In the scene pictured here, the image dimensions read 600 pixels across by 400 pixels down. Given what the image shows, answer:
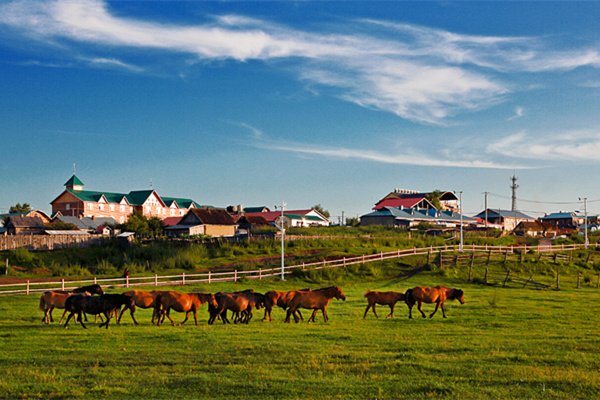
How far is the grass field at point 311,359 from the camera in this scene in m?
12.2

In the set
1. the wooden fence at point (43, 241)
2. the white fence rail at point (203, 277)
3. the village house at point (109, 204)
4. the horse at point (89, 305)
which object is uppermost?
the village house at point (109, 204)

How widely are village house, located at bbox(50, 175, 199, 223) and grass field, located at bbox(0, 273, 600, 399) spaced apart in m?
99.1

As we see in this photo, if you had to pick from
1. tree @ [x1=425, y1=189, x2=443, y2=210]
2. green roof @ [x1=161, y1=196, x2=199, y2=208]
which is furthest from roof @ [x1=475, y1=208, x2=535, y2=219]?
green roof @ [x1=161, y1=196, x2=199, y2=208]

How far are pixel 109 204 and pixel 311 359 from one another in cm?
11616

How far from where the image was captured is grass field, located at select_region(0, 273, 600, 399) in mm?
12172

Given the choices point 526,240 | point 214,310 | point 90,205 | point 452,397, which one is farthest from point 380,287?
point 90,205

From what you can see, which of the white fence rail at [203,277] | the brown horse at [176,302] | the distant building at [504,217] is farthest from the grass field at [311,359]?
the distant building at [504,217]

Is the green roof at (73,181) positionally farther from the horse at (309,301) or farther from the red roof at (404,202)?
the horse at (309,301)

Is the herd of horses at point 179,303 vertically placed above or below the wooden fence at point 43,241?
below

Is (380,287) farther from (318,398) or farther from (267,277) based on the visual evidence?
(318,398)

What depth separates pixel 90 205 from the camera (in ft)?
398

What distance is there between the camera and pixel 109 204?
124 metres

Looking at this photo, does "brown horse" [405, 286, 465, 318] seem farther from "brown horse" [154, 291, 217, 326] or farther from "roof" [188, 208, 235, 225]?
"roof" [188, 208, 235, 225]

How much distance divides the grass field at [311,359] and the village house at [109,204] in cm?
A: 9907
